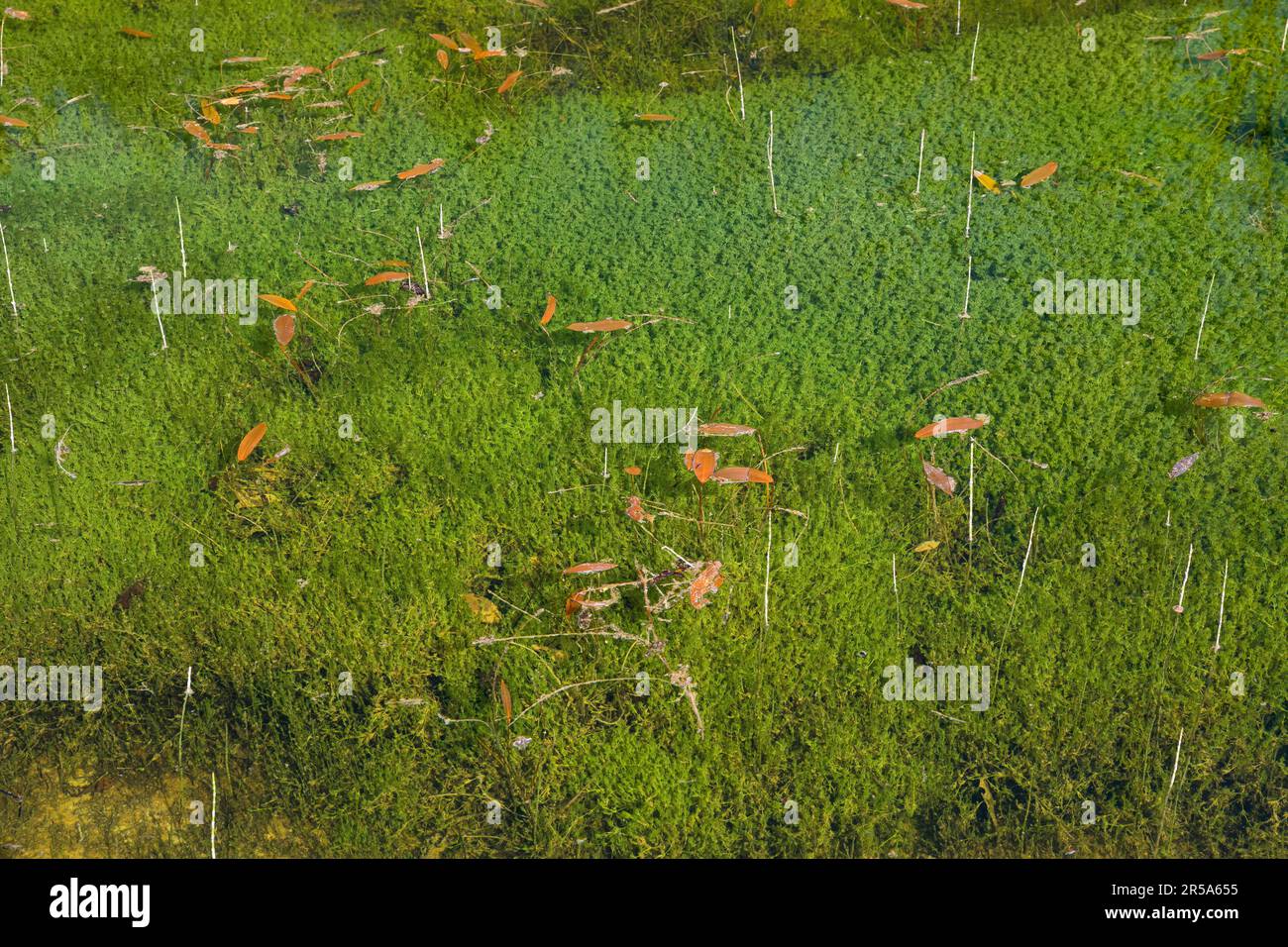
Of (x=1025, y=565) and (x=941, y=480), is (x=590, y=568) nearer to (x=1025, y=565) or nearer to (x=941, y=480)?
(x=941, y=480)

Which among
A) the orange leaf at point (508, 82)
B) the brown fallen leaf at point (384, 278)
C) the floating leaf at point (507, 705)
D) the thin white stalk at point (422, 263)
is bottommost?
the floating leaf at point (507, 705)

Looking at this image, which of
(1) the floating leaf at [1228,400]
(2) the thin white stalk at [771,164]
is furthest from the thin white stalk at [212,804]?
(1) the floating leaf at [1228,400]

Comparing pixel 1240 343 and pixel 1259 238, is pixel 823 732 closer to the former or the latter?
pixel 1240 343

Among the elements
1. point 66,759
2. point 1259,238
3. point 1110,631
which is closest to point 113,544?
point 66,759

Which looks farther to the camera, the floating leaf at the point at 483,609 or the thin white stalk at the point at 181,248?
the thin white stalk at the point at 181,248

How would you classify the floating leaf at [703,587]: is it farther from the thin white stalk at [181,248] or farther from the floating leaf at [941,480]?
the thin white stalk at [181,248]
